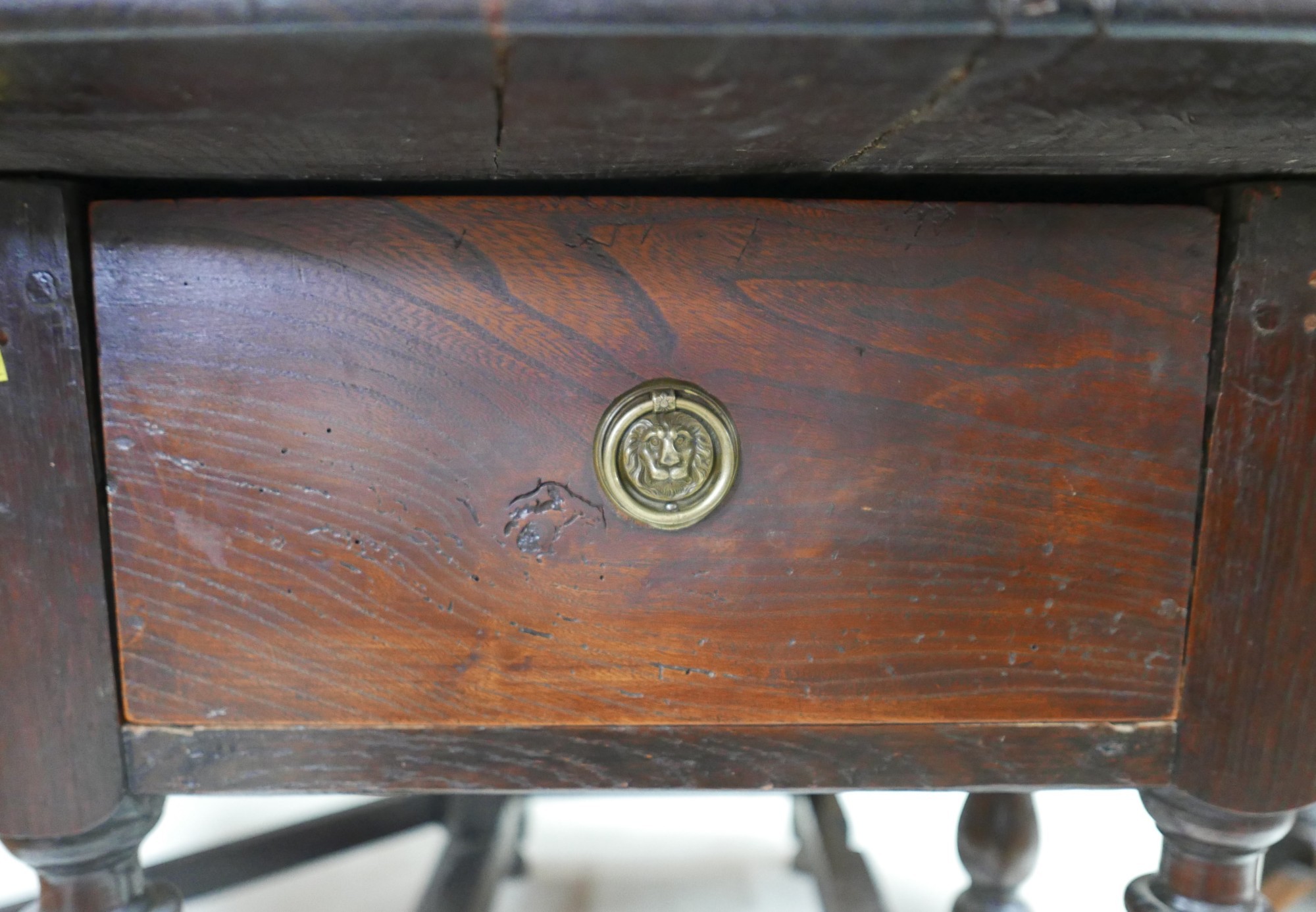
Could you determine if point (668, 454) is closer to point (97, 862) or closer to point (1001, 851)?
point (97, 862)

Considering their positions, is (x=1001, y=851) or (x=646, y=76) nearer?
(x=646, y=76)

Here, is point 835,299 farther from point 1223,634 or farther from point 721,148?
point 1223,634

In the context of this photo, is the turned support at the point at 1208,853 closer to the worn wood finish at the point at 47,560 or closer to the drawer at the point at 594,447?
the drawer at the point at 594,447

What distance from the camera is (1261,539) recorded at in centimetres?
43

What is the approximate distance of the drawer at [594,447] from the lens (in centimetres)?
41

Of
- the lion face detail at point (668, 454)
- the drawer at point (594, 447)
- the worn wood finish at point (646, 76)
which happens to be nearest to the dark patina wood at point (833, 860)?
the drawer at point (594, 447)

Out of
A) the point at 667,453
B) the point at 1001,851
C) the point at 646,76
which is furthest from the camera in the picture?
the point at 1001,851

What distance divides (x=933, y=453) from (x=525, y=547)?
7.9 inches

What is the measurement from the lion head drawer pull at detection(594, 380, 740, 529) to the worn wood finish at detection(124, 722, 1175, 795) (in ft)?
Answer: 0.37

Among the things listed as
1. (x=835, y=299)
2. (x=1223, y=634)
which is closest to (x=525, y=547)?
(x=835, y=299)

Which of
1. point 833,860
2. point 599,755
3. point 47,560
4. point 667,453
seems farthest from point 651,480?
point 833,860

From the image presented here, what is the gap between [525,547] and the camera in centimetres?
42

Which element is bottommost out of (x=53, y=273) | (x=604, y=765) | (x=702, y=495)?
(x=604, y=765)

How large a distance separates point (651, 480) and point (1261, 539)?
0.30 meters
